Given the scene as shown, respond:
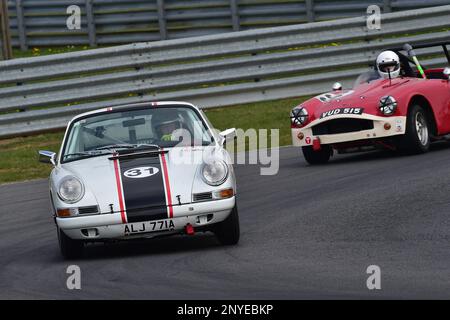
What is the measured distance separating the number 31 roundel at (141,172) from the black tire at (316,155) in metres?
4.73

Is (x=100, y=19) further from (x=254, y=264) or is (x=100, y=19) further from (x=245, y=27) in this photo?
(x=254, y=264)

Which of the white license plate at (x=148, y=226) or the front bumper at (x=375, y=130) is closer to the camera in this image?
the white license plate at (x=148, y=226)

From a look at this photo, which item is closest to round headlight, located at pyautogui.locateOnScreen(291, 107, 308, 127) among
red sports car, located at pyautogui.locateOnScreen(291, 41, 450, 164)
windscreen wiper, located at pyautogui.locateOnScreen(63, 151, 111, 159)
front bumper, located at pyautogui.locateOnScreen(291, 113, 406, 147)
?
red sports car, located at pyautogui.locateOnScreen(291, 41, 450, 164)

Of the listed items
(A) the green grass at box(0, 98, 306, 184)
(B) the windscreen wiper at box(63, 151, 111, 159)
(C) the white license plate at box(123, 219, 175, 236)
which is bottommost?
(A) the green grass at box(0, 98, 306, 184)

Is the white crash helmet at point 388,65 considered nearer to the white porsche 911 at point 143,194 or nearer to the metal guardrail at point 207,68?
the metal guardrail at point 207,68

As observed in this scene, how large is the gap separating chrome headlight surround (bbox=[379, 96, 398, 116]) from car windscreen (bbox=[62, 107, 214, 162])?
11.5 feet

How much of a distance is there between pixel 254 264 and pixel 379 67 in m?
6.30

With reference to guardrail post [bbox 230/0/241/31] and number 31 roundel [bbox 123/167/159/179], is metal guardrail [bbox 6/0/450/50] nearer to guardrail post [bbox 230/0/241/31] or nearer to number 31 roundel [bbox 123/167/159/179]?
guardrail post [bbox 230/0/241/31]

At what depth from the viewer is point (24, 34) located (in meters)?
24.8

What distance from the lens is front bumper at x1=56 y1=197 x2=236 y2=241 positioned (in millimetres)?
8805

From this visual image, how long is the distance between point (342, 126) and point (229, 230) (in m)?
4.45

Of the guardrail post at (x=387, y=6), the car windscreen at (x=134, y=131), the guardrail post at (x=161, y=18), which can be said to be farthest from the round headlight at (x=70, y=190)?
the guardrail post at (x=161, y=18)

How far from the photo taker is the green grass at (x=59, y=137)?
1514 centimetres
